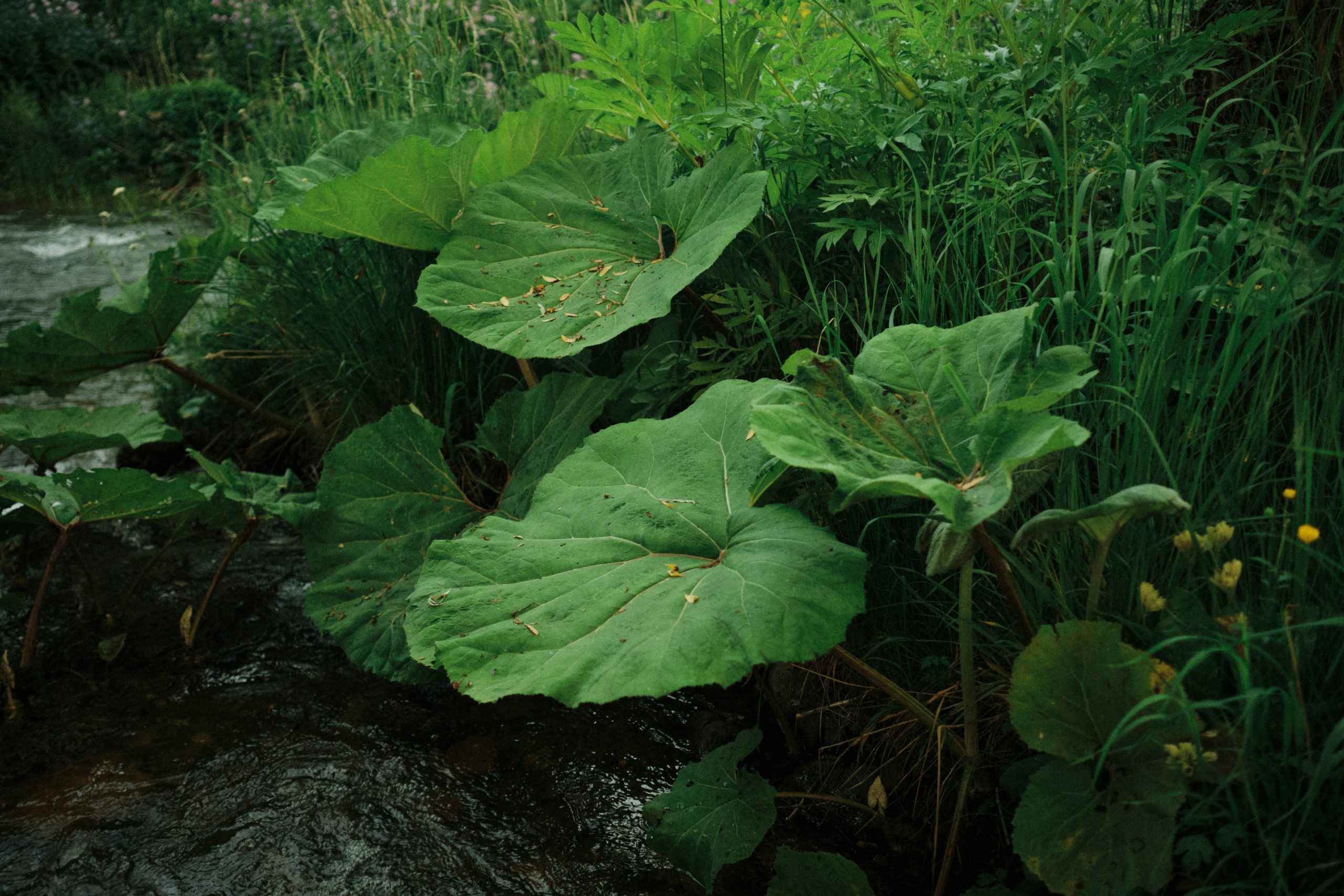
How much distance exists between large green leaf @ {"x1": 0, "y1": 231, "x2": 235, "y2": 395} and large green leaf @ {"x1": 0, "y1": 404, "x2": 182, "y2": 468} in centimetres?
13

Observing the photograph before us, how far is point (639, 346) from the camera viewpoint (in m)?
2.16

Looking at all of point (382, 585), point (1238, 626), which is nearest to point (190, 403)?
point (382, 585)

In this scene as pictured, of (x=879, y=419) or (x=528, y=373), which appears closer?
(x=879, y=419)

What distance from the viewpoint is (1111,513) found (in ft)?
3.13

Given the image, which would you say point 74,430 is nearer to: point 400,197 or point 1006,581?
point 400,197

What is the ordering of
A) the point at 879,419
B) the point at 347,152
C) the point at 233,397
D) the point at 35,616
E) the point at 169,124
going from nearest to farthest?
the point at 879,419
the point at 35,616
the point at 347,152
the point at 233,397
the point at 169,124

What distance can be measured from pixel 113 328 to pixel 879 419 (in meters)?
2.18

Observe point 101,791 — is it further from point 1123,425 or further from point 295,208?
point 1123,425

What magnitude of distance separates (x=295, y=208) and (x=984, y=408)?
1.69m

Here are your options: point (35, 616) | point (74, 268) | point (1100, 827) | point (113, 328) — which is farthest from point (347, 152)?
point (74, 268)

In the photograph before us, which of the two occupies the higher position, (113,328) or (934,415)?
(934,415)

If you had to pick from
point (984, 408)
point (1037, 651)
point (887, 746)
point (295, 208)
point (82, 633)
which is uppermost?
point (295, 208)

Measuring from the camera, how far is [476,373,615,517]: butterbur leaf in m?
1.84

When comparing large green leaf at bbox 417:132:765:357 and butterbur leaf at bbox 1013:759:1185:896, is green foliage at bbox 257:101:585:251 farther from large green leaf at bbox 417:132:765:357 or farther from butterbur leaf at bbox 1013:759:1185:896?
butterbur leaf at bbox 1013:759:1185:896
